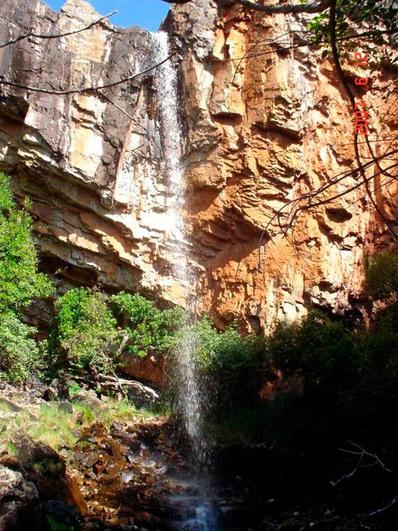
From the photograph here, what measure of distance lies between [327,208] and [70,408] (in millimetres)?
7170

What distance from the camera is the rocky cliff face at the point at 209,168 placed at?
40.1ft

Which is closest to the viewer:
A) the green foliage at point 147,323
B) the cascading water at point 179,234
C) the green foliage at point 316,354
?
the green foliage at point 316,354

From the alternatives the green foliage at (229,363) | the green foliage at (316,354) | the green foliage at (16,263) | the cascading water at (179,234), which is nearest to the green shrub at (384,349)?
the green foliage at (316,354)

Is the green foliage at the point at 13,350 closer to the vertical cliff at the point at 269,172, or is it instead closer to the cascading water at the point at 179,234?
the cascading water at the point at 179,234

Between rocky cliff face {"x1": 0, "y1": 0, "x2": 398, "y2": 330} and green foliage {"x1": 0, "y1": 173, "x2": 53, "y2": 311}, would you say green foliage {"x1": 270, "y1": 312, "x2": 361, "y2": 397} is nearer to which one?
rocky cliff face {"x1": 0, "y1": 0, "x2": 398, "y2": 330}

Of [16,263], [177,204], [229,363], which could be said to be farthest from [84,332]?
[177,204]

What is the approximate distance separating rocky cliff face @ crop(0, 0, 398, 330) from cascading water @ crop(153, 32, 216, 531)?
18 cm

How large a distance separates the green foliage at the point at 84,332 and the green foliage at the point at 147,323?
39cm

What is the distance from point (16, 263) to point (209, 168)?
4.84m

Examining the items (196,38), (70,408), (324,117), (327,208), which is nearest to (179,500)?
(70,408)

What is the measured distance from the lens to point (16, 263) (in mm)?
10836

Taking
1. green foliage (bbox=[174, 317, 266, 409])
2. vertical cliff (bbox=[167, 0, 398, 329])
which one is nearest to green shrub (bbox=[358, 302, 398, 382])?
green foliage (bbox=[174, 317, 266, 409])

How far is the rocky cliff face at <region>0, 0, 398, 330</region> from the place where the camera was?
12.2m

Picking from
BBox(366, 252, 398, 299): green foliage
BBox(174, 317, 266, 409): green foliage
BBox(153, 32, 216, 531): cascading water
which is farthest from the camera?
BBox(366, 252, 398, 299): green foliage
